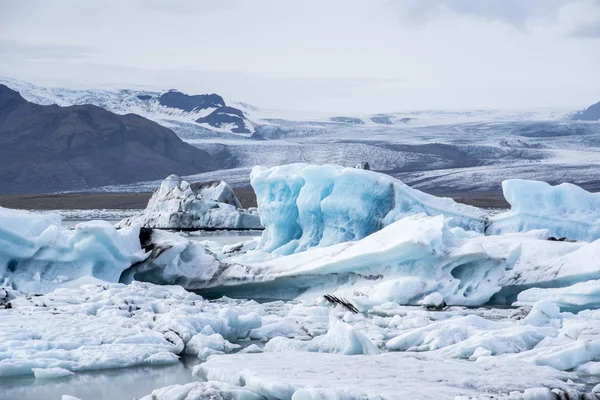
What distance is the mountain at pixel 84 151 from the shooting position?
69.7 metres

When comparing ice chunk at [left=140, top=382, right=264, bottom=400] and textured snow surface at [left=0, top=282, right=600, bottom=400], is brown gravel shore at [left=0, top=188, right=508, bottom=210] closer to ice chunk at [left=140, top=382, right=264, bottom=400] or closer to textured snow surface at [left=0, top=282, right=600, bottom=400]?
textured snow surface at [left=0, top=282, right=600, bottom=400]

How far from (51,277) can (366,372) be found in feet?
19.4

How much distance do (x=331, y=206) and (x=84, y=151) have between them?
202 ft

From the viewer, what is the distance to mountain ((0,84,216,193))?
2744 inches

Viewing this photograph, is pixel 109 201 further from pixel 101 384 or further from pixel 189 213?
pixel 101 384

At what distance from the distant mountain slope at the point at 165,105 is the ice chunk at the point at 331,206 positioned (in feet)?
206

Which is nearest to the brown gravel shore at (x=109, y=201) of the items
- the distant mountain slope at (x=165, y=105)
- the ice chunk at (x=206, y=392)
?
the distant mountain slope at (x=165, y=105)

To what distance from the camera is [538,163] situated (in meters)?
54.1

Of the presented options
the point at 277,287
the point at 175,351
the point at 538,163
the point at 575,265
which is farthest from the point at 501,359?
the point at 538,163

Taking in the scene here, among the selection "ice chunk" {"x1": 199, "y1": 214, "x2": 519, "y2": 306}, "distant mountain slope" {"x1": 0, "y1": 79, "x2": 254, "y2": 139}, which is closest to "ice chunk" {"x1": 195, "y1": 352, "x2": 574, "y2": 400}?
"ice chunk" {"x1": 199, "y1": 214, "x2": 519, "y2": 306}

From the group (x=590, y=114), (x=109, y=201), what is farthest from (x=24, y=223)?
(x=590, y=114)

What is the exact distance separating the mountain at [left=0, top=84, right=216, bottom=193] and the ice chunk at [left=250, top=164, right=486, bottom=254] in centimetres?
5497

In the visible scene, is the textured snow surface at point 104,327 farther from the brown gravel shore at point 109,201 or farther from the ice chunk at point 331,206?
the brown gravel shore at point 109,201

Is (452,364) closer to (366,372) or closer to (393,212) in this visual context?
(366,372)
